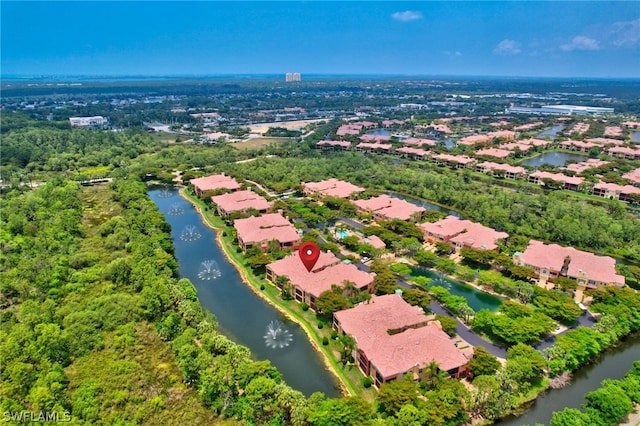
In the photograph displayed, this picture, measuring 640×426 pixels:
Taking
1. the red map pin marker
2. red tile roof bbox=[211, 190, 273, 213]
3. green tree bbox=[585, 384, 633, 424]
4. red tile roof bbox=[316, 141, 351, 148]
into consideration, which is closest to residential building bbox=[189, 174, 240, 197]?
red tile roof bbox=[211, 190, 273, 213]

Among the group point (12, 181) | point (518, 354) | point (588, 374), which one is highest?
point (12, 181)

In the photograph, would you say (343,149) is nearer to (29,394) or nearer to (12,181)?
(12,181)

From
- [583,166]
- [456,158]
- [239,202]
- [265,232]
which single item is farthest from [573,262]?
[583,166]

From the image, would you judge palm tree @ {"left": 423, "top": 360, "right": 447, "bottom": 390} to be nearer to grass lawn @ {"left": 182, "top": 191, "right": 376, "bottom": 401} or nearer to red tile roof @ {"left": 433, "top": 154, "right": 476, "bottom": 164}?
grass lawn @ {"left": 182, "top": 191, "right": 376, "bottom": 401}

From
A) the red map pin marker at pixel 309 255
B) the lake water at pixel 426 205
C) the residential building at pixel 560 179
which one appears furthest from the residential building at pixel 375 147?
the red map pin marker at pixel 309 255

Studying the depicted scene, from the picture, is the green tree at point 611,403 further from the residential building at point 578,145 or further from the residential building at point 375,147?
the residential building at point 578,145

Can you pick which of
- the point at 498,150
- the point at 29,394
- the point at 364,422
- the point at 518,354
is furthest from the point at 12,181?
the point at 498,150
